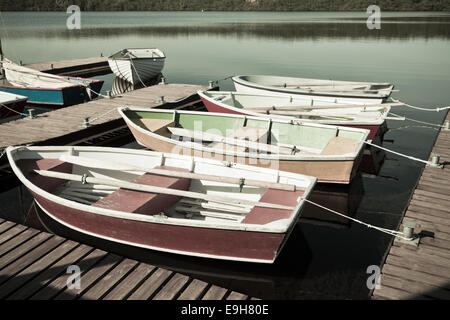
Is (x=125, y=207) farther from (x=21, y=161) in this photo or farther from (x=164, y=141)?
(x=164, y=141)

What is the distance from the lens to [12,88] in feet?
59.2

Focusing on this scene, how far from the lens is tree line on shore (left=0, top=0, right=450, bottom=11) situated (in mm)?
91750

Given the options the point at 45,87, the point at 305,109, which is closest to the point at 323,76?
the point at 305,109

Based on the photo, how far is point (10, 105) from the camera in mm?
14289

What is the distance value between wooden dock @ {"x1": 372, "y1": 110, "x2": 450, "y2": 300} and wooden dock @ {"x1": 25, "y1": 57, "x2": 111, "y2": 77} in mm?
23028

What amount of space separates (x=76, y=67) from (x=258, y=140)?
19720 mm

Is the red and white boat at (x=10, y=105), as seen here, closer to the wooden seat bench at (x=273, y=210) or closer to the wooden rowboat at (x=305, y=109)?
the wooden rowboat at (x=305, y=109)

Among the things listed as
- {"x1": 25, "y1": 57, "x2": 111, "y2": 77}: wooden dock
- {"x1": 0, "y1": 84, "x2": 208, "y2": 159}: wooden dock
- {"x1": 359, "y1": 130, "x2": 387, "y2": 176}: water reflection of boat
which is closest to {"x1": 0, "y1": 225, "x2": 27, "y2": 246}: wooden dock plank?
{"x1": 0, "y1": 84, "x2": 208, "y2": 159}: wooden dock

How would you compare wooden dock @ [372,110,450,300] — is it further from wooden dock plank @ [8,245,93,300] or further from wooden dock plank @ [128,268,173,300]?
wooden dock plank @ [8,245,93,300]

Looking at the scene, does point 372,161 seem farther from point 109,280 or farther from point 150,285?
point 109,280

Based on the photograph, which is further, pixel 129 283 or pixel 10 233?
pixel 10 233

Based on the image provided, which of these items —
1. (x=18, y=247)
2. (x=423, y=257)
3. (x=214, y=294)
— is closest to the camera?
(x=214, y=294)

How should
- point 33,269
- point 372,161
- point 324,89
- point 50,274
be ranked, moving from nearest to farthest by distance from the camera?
1. point 50,274
2. point 33,269
3. point 372,161
4. point 324,89

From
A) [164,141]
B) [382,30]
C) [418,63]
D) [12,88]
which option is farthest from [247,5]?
[164,141]
